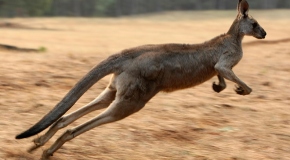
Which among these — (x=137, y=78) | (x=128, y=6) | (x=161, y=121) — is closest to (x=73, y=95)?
(x=137, y=78)

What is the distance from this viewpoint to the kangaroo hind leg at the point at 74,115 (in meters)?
5.61

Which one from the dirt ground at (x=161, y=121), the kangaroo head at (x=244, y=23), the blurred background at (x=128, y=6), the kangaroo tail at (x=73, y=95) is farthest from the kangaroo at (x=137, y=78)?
the blurred background at (x=128, y=6)

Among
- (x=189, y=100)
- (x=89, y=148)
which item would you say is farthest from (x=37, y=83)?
(x=89, y=148)

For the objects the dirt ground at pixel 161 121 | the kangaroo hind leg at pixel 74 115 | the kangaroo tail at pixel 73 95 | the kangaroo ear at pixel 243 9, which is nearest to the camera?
the kangaroo tail at pixel 73 95

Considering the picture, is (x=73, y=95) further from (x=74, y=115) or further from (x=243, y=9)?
(x=243, y=9)

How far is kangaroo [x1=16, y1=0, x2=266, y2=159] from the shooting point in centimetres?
541

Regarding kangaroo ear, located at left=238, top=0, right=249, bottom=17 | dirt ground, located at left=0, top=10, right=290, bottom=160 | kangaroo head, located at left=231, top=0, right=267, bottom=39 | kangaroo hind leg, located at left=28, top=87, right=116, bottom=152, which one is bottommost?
dirt ground, located at left=0, top=10, right=290, bottom=160

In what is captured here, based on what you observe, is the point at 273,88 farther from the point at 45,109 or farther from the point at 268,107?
the point at 45,109

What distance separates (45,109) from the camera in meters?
7.54

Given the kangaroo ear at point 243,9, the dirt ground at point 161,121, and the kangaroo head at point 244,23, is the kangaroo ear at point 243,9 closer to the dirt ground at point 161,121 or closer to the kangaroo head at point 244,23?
the kangaroo head at point 244,23

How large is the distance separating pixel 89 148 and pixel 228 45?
2026 mm

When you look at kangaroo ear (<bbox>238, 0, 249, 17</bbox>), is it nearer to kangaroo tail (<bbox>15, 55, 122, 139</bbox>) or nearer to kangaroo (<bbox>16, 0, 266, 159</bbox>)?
kangaroo (<bbox>16, 0, 266, 159</bbox>)

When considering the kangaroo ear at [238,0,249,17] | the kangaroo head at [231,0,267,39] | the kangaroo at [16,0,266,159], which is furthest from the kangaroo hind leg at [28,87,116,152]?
the kangaroo ear at [238,0,249,17]

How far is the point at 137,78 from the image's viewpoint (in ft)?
18.2
